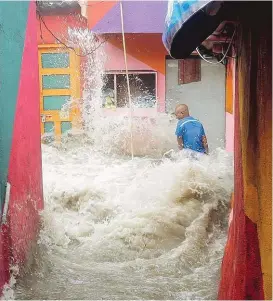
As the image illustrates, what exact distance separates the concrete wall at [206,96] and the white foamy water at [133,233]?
7.04 feet

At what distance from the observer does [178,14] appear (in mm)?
2645

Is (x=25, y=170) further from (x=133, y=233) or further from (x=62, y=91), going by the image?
(x=62, y=91)

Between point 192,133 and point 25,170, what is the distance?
345 centimetres

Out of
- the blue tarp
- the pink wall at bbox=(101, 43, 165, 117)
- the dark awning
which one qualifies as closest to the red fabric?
the dark awning

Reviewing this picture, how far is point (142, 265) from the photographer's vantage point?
5.24 meters

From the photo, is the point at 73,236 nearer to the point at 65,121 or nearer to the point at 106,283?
the point at 106,283

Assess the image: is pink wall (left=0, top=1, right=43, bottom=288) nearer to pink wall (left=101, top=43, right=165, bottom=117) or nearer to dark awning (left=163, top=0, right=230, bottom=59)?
dark awning (left=163, top=0, right=230, bottom=59)

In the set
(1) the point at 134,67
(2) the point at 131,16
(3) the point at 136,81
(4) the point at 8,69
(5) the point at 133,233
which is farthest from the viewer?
(3) the point at 136,81

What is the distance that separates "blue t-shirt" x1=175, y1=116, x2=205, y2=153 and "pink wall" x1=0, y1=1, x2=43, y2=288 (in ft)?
9.35

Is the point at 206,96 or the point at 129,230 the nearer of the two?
the point at 129,230

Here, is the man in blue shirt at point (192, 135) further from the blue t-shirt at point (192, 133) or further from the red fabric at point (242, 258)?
the red fabric at point (242, 258)

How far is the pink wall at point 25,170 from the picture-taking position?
432 centimetres

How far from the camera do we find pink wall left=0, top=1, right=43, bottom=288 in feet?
14.2

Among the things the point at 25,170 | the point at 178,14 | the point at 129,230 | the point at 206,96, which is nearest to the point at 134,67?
the point at 206,96
